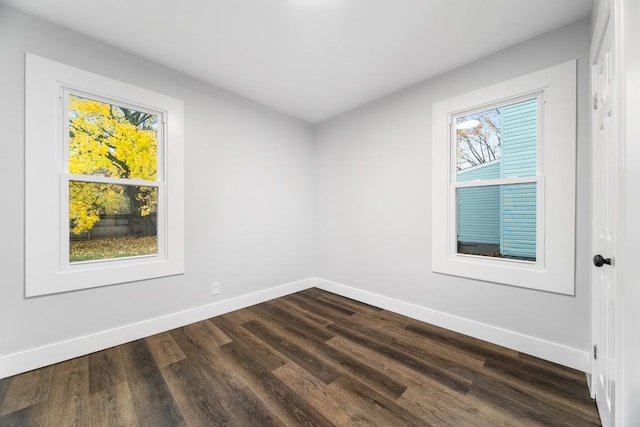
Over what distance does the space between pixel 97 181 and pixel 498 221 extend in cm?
346

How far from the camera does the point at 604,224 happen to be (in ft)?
4.33

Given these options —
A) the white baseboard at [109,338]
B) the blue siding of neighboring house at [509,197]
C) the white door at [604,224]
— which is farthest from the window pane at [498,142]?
the white baseboard at [109,338]

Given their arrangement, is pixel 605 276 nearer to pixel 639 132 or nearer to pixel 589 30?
pixel 639 132

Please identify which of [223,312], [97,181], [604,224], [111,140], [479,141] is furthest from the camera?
[223,312]

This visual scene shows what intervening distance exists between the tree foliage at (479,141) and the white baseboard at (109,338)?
108 inches

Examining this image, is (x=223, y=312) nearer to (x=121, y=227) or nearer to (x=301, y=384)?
(x=121, y=227)

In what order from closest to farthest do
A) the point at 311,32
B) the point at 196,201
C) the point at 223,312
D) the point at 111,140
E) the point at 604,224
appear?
1. the point at 604,224
2. the point at 311,32
3. the point at 111,140
4. the point at 196,201
5. the point at 223,312

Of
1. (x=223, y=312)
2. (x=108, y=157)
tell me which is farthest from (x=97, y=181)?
(x=223, y=312)

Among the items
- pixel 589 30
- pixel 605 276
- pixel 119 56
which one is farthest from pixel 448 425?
pixel 119 56

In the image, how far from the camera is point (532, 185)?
2.01 metres

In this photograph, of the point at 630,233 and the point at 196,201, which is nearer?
the point at 630,233

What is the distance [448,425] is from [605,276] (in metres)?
1.14

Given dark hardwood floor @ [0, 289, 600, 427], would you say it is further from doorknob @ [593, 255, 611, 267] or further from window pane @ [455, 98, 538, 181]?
window pane @ [455, 98, 538, 181]

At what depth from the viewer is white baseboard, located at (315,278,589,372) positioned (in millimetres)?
1792
